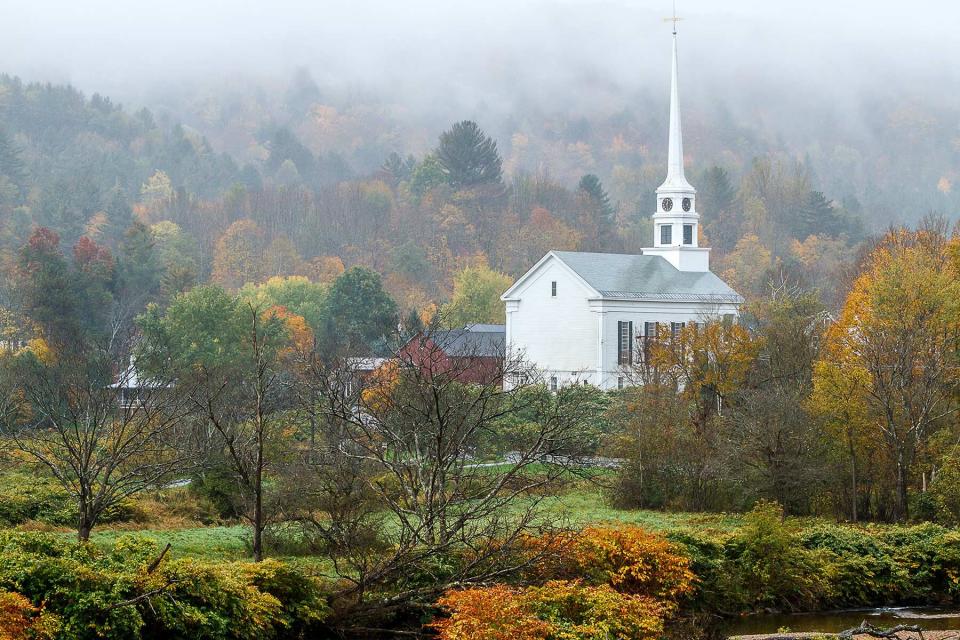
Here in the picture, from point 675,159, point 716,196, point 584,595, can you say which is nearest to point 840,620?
point 584,595

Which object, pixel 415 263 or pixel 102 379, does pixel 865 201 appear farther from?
pixel 102 379

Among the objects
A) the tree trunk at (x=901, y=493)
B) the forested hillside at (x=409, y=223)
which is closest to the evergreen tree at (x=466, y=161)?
the forested hillside at (x=409, y=223)

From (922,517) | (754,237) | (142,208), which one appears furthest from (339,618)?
(142,208)

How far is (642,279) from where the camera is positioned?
224 ft

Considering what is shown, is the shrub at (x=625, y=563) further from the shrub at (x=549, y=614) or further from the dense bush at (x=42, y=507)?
the dense bush at (x=42, y=507)

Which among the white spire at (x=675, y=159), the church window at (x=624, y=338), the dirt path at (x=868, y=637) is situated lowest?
the dirt path at (x=868, y=637)

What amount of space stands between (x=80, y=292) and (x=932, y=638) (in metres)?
56.3

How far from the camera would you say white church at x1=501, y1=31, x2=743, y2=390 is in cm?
6569

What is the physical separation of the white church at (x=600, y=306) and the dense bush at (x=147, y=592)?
4037 cm

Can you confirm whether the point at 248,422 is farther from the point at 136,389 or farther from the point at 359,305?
the point at 359,305

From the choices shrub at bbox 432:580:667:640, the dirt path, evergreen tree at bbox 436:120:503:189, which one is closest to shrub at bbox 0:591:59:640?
shrub at bbox 432:580:667:640

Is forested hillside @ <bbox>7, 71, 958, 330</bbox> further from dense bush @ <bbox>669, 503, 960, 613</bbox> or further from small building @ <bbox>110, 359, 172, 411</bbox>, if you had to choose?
dense bush @ <bbox>669, 503, 960, 613</bbox>

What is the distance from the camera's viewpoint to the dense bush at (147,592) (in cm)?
2011

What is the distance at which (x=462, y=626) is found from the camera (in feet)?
70.9
